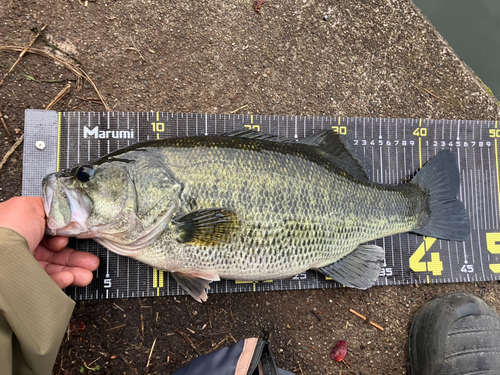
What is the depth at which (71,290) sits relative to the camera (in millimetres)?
2557

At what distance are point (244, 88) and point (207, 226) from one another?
4.74ft

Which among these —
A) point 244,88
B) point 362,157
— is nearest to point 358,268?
point 362,157

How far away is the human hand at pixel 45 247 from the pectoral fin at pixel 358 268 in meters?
1.91

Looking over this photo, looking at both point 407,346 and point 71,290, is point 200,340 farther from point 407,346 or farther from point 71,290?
point 407,346

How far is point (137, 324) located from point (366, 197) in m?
2.17

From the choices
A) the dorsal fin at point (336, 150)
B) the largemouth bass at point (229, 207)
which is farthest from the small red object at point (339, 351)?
the dorsal fin at point (336, 150)

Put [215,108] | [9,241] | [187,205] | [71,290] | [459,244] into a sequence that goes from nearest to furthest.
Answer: [9,241] < [187,205] < [71,290] < [215,108] < [459,244]

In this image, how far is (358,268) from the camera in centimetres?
264

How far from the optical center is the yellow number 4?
298 cm

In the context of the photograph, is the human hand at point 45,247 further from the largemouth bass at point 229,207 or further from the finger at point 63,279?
the largemouth bass at point 229,207

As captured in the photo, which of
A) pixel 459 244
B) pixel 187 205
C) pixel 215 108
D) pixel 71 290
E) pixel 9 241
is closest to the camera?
pixel 9 241

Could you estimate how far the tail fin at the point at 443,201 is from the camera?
9.19ft

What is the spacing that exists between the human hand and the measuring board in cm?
13

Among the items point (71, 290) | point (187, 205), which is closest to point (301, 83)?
point (187, 205)
